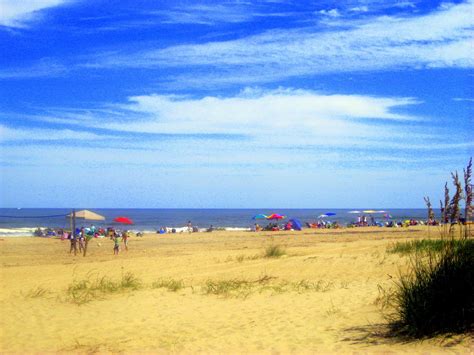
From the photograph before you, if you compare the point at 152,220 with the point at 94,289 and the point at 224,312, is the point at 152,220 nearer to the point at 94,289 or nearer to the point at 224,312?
the point at 94,289

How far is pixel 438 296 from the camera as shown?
5.78 m

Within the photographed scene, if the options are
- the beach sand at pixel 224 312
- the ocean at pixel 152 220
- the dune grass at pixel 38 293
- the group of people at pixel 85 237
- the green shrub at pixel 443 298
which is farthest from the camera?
the ocean at pixel 152 220

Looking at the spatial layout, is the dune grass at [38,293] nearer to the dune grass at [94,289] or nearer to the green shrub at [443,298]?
the dune grass at [94,289]

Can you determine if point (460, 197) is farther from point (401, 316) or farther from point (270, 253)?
point (270, 253)

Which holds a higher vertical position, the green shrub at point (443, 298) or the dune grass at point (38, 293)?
the green shrub at point (443, 298)

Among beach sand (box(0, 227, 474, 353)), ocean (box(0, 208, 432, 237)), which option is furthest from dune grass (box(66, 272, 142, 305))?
ocean (box(0, 208, 432, 237))

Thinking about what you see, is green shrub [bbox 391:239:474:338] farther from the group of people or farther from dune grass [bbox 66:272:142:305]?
the group of people

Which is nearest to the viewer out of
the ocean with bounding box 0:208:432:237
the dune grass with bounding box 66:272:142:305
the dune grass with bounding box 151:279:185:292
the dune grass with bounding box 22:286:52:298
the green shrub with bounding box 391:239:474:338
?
the green shrub with bounding box 391:239:474:338

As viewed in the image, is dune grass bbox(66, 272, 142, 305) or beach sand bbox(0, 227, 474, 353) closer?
beach sand bbox(0, 227, 474, 353)

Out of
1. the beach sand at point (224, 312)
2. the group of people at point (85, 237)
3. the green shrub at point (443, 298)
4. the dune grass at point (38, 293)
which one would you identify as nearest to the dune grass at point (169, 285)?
the beach sand at point (224, 312)

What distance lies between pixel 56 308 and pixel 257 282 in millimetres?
4413

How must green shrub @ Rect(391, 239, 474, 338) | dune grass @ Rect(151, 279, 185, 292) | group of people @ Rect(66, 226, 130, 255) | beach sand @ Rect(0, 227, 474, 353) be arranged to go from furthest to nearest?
1. group of people @ Rect(66, 226, 130, 255)
2. dune grass @ Rect(151, 279, 185, 292)
3. beach sand @ Rect(0, 227, 474, 353)
4. green shrub @ Rect(391, 239, 474, 338)

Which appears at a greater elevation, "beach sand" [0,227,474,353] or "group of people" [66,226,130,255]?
"group of people" [66,226,130,255]

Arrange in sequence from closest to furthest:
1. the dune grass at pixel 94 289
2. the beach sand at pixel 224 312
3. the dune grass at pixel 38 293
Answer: the beach sand at pixel 224 312
the dune grass at pixel 94 289
the dune grass at pixel 38 293
